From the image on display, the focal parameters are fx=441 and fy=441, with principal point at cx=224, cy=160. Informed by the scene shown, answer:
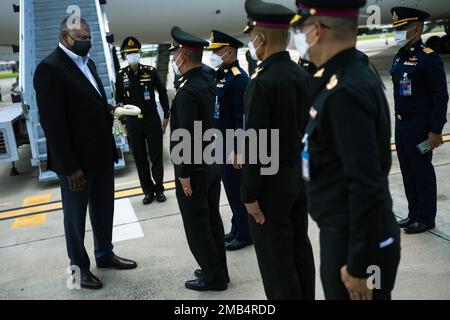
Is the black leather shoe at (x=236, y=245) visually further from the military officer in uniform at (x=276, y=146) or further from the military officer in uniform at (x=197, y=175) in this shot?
the military officer in uniform at (x=276, y=146)

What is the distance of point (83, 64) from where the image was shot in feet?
10.1

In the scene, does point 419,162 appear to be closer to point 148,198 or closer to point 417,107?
point 417,107

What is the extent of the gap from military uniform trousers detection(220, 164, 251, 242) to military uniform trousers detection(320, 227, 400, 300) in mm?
1879

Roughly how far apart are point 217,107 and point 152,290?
1474mm

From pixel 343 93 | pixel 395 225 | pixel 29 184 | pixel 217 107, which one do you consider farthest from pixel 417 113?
pixel 29 184

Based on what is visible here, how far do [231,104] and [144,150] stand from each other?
5.65 ft

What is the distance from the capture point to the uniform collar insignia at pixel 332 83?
146 cm

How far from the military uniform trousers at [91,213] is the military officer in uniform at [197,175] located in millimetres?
764

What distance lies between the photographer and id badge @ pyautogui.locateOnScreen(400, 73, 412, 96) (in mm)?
3350

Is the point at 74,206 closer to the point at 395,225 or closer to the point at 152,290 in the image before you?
the point at 152,290

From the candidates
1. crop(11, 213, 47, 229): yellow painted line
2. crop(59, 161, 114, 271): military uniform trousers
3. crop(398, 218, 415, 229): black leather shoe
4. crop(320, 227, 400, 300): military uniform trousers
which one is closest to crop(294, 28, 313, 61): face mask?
crop(320, 227, 400, 300): military uniform trousers

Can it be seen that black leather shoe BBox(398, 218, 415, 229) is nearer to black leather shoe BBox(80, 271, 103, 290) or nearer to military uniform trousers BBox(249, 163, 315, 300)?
military uniform trousers BBox(249, 163, 315, 300)
